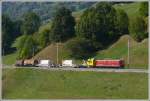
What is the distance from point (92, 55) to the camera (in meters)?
10.6

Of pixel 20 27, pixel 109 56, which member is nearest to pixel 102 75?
pixel 109 56

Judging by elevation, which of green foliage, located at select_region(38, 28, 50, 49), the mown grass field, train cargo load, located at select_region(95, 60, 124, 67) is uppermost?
green foliage, located at select_region(38, 28, 50, 49)

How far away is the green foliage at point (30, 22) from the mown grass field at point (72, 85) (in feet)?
2.78

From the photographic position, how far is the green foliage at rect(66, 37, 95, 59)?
10695 mm

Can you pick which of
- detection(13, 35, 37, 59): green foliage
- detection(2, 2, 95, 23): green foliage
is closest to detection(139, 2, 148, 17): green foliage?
detection(2, 2, 95, 23): green foliage

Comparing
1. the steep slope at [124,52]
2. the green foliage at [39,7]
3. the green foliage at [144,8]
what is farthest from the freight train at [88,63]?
the green foliage at [144,8]

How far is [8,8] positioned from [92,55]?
195 cm

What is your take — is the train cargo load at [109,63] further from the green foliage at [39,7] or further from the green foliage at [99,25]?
the green foliage at [39,7]

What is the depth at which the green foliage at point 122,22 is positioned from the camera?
1062cm

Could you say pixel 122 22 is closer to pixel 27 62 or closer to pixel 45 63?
pixel 45 63

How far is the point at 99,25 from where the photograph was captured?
1070cm

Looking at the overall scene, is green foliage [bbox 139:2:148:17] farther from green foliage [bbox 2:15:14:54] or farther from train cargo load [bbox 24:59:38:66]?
green foliage [bbox 2:15:14:54]

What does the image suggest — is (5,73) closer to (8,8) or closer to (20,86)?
(20,86)

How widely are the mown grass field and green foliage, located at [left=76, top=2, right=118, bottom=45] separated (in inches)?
29.6
